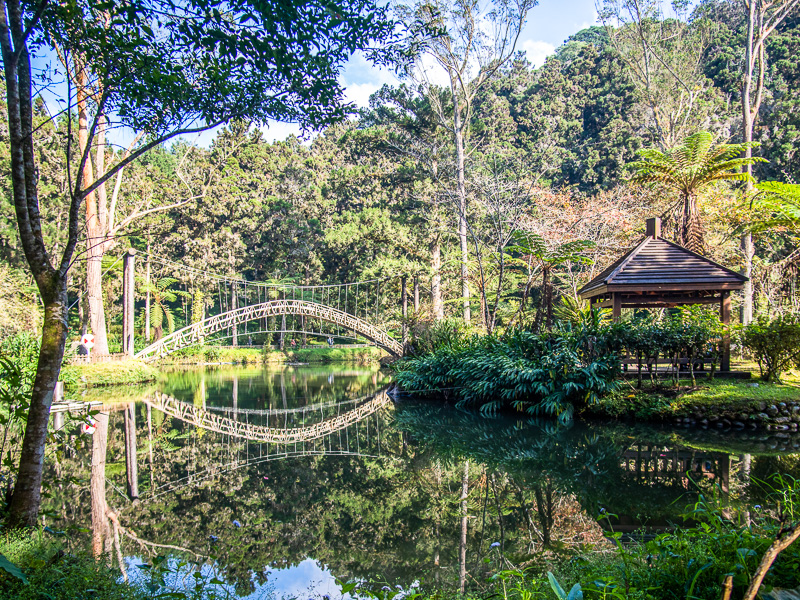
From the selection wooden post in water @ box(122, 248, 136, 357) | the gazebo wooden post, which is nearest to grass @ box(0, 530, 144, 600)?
the gazebo wooden post

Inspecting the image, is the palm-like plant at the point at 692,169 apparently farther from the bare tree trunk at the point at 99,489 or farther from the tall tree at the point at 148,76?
the bare tree trunk at the point at 99,489

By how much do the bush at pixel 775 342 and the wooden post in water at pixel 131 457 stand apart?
7676mm

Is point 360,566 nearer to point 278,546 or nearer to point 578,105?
point 278,546

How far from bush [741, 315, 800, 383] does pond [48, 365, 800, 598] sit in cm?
A: 175

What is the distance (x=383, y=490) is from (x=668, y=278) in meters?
6.15

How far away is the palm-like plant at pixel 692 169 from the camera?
390 inches

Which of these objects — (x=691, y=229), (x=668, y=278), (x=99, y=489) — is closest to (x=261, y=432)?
(x=99, y=489)

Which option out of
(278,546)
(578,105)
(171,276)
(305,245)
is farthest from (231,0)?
(578,105)

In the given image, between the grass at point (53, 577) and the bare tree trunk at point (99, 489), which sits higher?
the grass at point (53, 577)

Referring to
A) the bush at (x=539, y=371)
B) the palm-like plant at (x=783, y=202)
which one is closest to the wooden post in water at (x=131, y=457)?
the bush at (x=539, y=371)

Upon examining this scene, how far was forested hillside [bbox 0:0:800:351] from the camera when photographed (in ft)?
50.6

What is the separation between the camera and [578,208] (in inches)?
667

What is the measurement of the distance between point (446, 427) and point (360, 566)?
444 centimetres

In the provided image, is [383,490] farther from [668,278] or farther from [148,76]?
[668,278]
